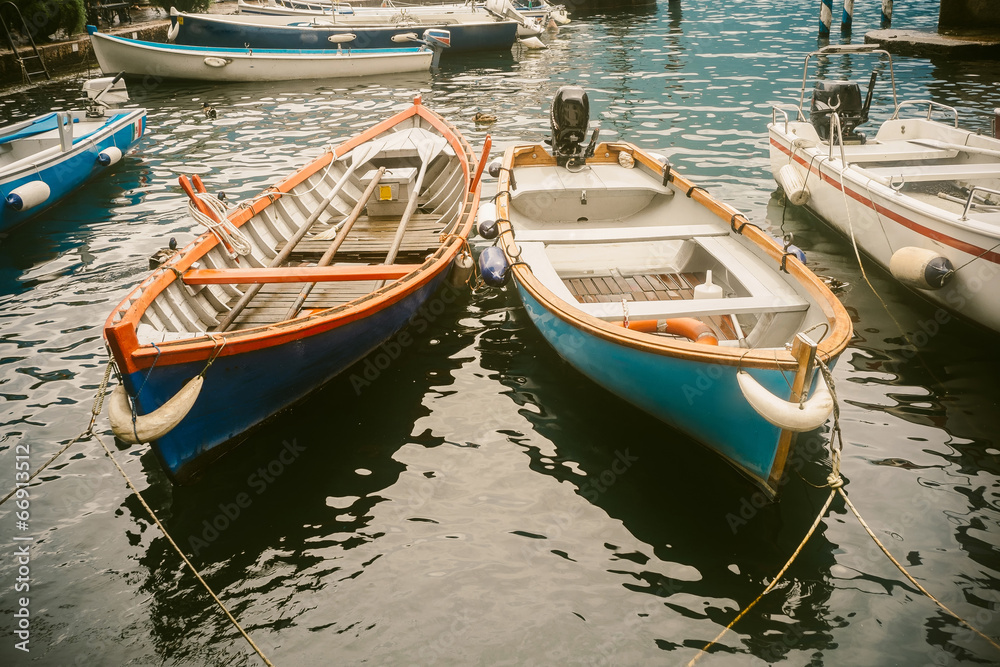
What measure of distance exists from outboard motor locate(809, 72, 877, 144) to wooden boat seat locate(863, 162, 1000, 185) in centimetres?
176

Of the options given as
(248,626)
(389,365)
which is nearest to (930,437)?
(389,365)

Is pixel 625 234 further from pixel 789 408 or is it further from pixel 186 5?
pixel 186 5

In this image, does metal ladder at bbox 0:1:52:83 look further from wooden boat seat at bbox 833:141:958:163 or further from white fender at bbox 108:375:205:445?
wooden boat seat at bbox 833:141:958:163

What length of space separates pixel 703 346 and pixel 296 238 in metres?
5.23

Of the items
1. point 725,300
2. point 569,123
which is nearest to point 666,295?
point 725,300

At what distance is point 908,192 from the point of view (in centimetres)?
928

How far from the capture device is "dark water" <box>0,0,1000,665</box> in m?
4.55

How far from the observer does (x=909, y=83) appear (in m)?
18.1

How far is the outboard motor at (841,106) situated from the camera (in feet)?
34.7

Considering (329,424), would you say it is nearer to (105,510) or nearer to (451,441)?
(451,441)

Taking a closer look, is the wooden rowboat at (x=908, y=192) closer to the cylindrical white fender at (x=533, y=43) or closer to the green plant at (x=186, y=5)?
the cylindrical white fender at (x=533, y=43)

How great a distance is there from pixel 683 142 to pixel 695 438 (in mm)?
10661

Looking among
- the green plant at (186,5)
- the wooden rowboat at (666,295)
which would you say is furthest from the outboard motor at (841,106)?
the green plant at (186,5)

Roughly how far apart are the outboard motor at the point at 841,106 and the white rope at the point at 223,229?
354 inches
